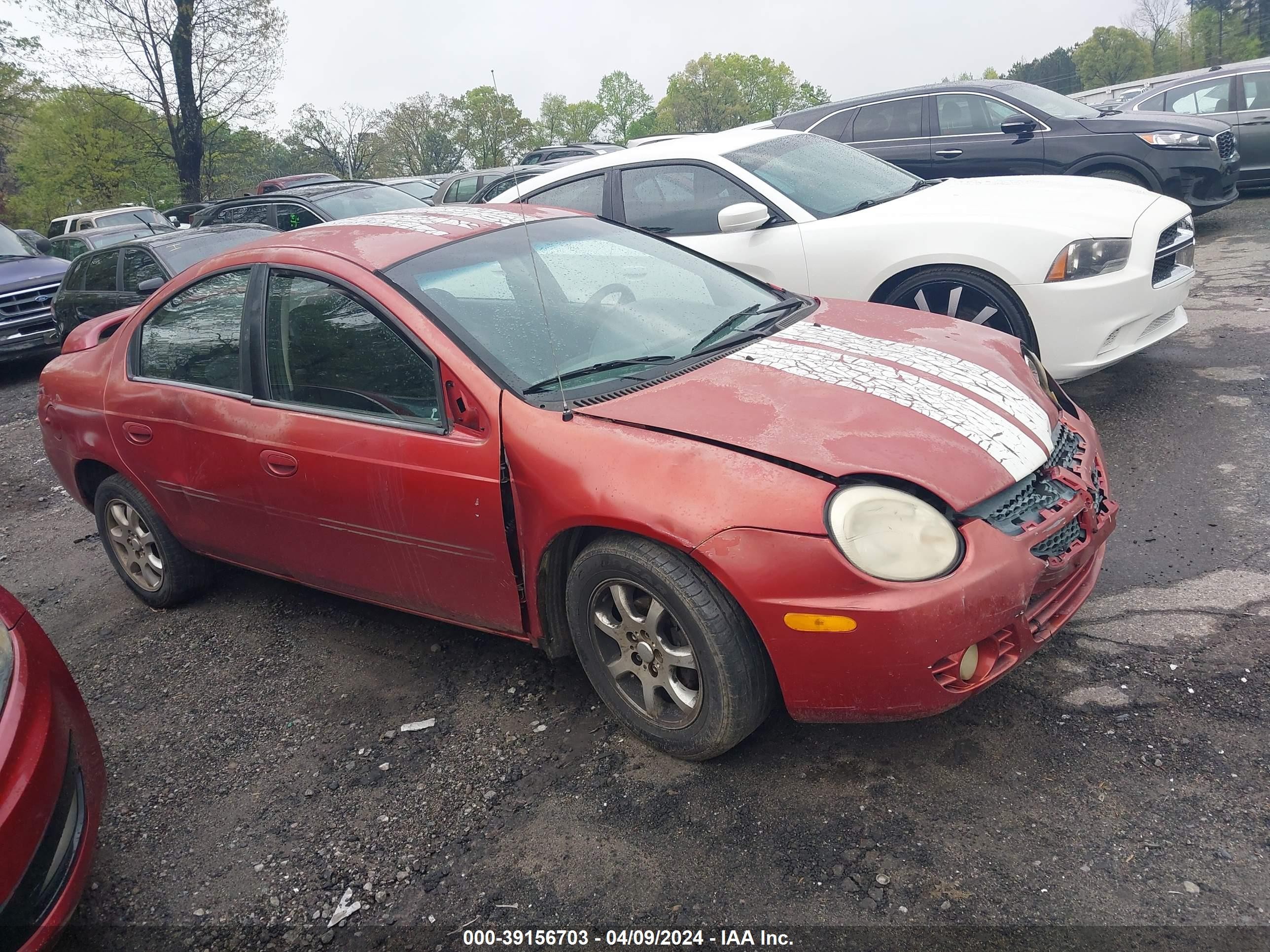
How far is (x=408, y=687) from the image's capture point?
3.47 meters

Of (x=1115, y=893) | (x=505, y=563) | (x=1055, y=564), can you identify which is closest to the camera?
(x=1115, y=893)

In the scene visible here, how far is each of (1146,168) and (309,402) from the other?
835cm

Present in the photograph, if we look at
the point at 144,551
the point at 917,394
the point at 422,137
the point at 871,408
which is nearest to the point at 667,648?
the point at 871,408

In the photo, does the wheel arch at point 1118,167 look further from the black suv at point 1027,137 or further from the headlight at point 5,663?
the headlight at point 5,663

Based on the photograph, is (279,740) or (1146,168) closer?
(279,740)

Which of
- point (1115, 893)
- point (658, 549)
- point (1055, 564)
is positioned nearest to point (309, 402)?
point (658, 549)

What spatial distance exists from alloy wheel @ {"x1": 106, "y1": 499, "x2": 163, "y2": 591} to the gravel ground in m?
0.46

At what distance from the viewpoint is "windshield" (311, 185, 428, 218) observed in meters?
11.1

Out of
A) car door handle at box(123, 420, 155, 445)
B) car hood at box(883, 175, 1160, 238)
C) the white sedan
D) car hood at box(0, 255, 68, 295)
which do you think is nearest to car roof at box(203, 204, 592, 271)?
the white sedan

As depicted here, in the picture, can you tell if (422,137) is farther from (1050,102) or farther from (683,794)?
(683,794)

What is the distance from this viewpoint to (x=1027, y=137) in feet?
28.7

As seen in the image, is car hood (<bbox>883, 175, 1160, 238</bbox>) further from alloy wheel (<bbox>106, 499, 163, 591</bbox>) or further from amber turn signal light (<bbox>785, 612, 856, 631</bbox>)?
alloy wheel (<bbox>106, 499, 163, 591</bbox>)

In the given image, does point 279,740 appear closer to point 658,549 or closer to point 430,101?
point 658,549

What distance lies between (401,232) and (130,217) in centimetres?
2056
